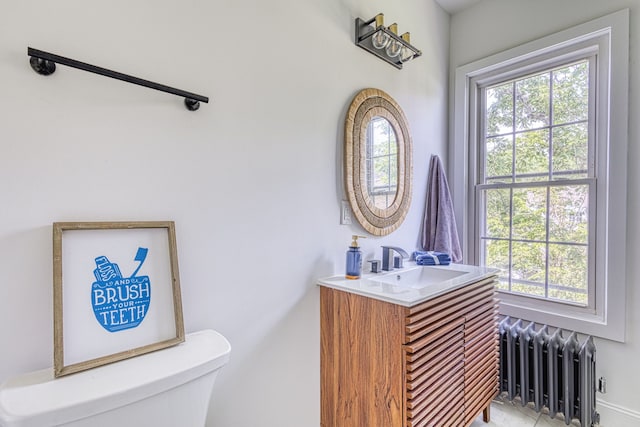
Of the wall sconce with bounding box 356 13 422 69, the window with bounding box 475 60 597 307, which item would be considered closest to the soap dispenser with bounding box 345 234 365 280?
the wall sconce with bounding box 356 13 422 69

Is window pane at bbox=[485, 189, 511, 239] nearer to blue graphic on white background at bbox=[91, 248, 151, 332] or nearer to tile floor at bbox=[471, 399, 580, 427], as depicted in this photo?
tile floor at bbox=[471, 399, 580, 427]

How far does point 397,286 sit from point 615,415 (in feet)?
5.29

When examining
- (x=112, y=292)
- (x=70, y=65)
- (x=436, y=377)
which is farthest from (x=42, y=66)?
(x=436, y=377)

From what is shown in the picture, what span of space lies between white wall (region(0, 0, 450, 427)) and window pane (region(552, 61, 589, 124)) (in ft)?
3.97

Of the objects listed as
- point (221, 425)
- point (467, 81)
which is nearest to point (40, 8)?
point (221, 425)

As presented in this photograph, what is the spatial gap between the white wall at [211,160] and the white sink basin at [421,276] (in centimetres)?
21

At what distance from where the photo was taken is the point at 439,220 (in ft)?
6.89

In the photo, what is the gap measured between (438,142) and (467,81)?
21.4 inches

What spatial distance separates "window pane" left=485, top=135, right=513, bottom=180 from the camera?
2205mm

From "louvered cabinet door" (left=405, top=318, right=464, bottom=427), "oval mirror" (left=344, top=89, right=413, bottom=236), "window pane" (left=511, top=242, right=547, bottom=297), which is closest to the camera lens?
"louvered cabinet door" (left=405, top=318, right=464, bottom=427)

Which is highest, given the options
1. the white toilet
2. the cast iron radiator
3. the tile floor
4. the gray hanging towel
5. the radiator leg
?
the gray hanging towel

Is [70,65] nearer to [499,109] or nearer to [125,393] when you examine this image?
[125,393]

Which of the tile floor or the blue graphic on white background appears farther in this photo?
the tile floor

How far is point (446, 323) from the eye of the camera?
4.54ft
